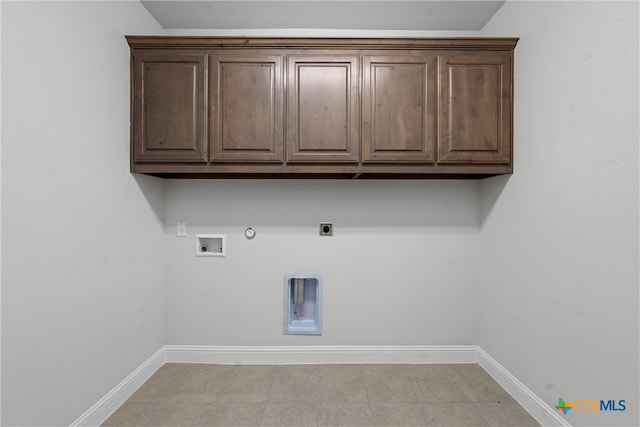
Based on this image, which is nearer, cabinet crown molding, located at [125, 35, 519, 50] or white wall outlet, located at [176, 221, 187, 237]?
cabinet crown molding, located at [125, 35, 519, 50]

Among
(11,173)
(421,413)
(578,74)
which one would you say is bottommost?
(421,413)

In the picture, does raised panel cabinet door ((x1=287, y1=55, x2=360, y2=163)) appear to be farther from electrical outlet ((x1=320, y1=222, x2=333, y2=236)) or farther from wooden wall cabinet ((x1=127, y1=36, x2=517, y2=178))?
electrical outlet ((x1=320, y1=222, x2=333, y2=236))

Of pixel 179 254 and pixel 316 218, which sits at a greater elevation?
pixel 316 218

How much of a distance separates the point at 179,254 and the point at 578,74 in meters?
2.77

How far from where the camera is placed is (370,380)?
7.22 ft

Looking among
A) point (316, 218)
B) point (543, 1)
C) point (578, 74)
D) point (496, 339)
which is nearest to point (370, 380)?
point (496, 339)

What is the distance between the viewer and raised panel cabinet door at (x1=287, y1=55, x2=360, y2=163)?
2.08 metres

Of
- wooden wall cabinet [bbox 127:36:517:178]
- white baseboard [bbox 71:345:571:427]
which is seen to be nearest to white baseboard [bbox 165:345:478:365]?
white baseboard [bbox 71:345:571:427]

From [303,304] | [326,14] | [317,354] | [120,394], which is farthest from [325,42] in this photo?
[120,394]

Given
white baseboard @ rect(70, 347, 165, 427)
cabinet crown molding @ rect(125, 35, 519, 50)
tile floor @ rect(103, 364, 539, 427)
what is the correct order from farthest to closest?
1. cabinet crown molding @ rect(125, 35, 519, 50)
2. tile floor @ rect(103, 364, 539, 427)
3. white baseboard @ rect(70, 347, 165, 427)

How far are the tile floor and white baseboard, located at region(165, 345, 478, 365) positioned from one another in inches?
2.1

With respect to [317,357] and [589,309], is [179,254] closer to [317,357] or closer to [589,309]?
[317,357]

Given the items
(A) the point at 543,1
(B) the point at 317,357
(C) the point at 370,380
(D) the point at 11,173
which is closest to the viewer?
(D) the point at 11,173
